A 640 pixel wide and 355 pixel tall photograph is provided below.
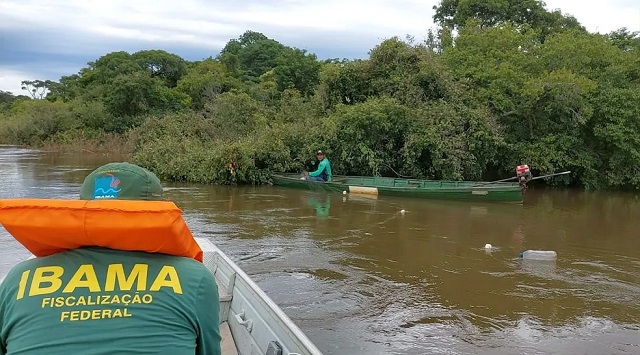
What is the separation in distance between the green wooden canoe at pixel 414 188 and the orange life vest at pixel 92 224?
48.6 feet

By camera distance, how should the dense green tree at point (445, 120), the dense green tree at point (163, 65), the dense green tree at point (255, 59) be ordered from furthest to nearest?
the dense green tree at point (255, 59)
the dense green tree at point (163, 65)
the dense green tree at point (445, 120)

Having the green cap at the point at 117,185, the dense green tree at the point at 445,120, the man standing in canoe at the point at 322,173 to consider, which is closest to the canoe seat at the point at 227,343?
the green cap at the point at 117,185

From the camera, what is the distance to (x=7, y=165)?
79.7 ft

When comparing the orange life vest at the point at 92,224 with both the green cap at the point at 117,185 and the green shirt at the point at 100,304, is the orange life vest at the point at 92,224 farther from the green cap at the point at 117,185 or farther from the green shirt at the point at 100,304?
the green cap at the point at 117,185

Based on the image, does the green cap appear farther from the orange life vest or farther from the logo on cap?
the orange life vest

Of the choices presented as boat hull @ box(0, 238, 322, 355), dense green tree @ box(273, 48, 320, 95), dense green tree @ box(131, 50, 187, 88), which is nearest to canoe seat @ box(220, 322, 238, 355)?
boat hull @ box(0, 238, 322, 355)

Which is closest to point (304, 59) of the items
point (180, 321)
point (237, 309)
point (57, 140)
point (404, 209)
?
point (57, 140)

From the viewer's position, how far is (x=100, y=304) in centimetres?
171

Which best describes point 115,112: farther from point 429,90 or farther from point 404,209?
point 404,209

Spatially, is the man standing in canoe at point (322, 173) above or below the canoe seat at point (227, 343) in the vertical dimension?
above

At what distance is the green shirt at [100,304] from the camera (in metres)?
1.69

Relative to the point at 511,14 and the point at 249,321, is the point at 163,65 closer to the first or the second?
the point at 511,14

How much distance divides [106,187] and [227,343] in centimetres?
262


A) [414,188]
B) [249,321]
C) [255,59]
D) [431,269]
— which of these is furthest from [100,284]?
[255,59]
